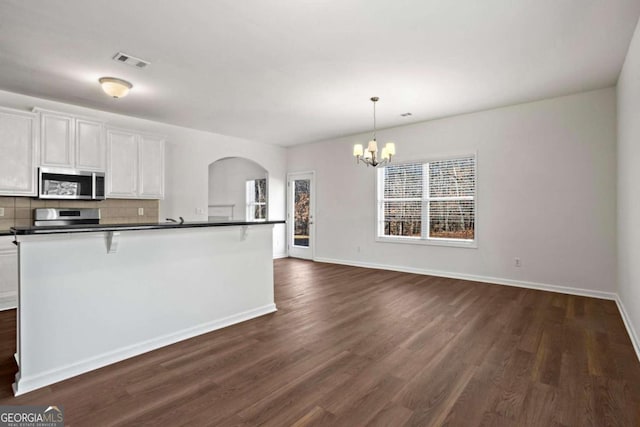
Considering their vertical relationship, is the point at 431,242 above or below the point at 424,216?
below

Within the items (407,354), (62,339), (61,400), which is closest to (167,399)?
(61,400)

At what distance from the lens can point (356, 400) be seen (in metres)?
2.04

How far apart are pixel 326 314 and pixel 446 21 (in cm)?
306

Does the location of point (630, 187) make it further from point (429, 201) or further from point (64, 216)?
point (64, 216)

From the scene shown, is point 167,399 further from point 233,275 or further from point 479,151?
point 479,151

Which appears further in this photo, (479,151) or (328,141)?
(328,141)

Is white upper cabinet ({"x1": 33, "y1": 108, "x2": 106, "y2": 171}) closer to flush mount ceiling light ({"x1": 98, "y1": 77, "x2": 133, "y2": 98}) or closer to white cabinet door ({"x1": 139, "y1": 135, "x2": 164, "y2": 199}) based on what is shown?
white cabinet door ({"x1": 139, "y1": 135, "x2": 164, "y2": 199})

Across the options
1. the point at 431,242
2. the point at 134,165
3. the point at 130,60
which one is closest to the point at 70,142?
the point at 134,165

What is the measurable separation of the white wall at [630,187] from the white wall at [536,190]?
39 centimetres

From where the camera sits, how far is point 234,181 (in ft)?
30.5

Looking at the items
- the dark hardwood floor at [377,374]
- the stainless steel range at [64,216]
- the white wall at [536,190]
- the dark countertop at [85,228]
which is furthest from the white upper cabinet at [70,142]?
the white wall at [536,190]

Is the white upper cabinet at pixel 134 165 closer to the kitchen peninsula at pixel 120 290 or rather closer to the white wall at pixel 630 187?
the kitchen peninsula at pixel 120 290

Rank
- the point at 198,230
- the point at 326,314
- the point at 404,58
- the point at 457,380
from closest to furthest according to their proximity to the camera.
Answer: the point at 457,380, the point at 198,230, the point at 404,58, the point at 326,314

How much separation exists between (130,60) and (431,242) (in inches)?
201
